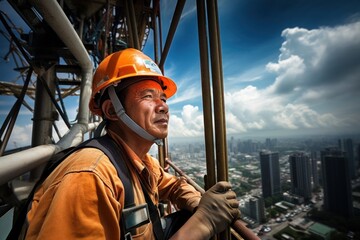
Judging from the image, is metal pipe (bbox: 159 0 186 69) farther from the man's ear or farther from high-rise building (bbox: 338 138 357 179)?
high-rise building (bbox: 338 138 357 179)

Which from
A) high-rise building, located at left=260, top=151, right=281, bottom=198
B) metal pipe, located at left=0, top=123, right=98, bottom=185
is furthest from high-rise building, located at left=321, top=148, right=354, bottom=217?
metal pipe, located at left=0, top=123, right=98, bottom=185

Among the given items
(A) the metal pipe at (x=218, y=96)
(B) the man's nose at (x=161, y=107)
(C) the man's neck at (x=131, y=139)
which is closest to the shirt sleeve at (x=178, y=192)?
(A) the metal pipe at (x=218, y=96)

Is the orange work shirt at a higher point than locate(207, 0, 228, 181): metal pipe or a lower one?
→ lower

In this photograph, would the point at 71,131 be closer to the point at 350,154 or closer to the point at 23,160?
the point at 23,160

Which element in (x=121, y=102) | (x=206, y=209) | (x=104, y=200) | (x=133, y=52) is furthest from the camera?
(x=133, y=52)

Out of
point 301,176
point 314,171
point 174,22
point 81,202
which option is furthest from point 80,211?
point 314,171

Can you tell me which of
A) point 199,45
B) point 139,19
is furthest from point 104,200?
point 139,19

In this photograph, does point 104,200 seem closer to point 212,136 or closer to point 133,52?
point 212,136
